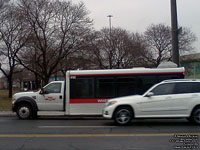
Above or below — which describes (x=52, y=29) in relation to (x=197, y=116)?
above

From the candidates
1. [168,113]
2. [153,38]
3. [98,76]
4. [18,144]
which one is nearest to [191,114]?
[168,113]

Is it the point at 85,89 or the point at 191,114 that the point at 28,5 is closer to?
the point at 85,89

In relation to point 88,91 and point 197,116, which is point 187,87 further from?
point 88,91

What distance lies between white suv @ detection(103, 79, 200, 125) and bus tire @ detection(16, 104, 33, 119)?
4.95 m

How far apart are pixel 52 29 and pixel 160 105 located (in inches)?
881

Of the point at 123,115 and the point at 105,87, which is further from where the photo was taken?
the point at 105,87

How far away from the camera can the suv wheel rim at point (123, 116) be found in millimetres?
11461

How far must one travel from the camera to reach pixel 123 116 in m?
11.5

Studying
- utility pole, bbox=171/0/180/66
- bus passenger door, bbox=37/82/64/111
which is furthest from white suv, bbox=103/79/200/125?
utility pole, bbox=171/0/180/66

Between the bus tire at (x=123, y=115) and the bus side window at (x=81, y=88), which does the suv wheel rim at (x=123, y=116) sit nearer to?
the bus tire at (x=123, y=115)

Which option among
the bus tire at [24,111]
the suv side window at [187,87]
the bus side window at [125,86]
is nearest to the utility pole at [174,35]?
the bus side window at [125,86]

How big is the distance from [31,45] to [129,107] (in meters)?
21.6

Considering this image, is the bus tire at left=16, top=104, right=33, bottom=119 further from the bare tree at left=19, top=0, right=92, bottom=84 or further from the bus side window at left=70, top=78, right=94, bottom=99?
the bare tree at left=19, top=0, right=92, bottom=84

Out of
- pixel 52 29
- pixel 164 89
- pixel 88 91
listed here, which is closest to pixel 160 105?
pixel 164 89
